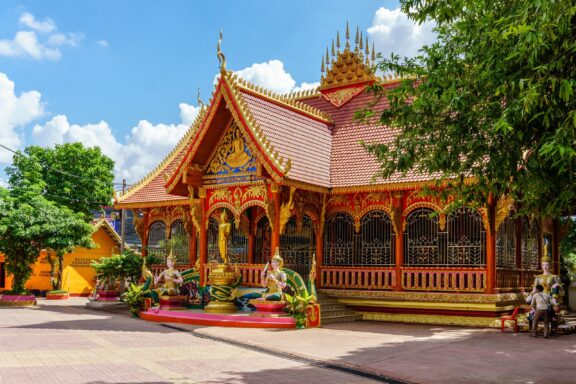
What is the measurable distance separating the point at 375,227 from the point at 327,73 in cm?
674

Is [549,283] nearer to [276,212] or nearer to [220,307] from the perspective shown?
[276,212]

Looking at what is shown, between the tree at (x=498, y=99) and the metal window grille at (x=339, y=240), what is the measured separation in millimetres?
8978

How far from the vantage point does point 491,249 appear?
50.2ft

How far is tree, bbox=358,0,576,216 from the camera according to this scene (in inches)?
236

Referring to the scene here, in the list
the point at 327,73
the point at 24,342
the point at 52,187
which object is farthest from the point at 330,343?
the point at 52,187

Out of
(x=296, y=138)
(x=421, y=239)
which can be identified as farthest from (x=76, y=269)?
(x=421, y=239)

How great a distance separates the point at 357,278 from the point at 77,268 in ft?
69.8

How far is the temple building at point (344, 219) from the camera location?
15578 mm

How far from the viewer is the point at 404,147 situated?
8.32 metres

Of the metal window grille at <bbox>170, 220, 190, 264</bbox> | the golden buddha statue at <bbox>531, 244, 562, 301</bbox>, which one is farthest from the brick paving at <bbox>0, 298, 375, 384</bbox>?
the metal window grille at <bbox>170, 220, 190, 264</bbox>

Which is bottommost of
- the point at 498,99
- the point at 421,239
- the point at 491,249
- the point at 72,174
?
the point at 491,249

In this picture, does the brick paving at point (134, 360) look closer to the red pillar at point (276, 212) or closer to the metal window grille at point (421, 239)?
the red pillar at point (276, 212)

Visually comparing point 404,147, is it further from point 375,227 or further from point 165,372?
point 375,227

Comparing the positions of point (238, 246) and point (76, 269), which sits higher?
point (238, 246)
